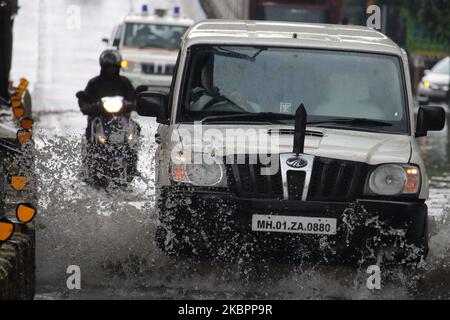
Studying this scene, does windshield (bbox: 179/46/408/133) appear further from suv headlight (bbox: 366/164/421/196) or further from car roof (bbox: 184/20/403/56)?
suv headlight (bbox: 366/164/421/196)

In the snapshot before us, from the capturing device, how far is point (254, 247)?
8.86 m

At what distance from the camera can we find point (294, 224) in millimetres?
8820

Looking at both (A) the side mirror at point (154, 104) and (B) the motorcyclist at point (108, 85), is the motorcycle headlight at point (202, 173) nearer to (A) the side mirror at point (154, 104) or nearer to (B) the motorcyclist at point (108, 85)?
(A) the side mirror at point (154, 104)

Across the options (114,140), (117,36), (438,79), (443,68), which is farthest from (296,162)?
(443,68)

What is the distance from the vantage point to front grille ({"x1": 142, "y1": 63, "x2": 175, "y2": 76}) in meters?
27.4

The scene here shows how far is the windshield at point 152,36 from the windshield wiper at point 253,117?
59.6 feet

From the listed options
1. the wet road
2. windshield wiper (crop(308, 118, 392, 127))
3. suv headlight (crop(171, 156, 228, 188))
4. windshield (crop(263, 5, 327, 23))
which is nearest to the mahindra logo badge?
suv headlight (crop(171, 156, 228, 188))

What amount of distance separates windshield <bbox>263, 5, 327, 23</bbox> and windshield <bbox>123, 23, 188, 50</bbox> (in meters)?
9.74

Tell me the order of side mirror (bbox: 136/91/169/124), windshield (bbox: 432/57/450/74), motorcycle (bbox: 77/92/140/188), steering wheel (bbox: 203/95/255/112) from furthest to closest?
windshield (bbox: 432/57/450/74), motorcycle (bbox: 77/92/140/188), side mirror (bbox: 136/91/169/124), steering wheel (bbox: 203/95/255/112)

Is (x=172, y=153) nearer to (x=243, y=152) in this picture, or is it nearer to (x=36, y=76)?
(x=243, y=152)

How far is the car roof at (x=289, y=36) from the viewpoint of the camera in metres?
10.1

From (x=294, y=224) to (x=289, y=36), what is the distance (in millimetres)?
1941

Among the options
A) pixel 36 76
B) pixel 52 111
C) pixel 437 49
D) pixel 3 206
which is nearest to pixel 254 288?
pixel 3 206
